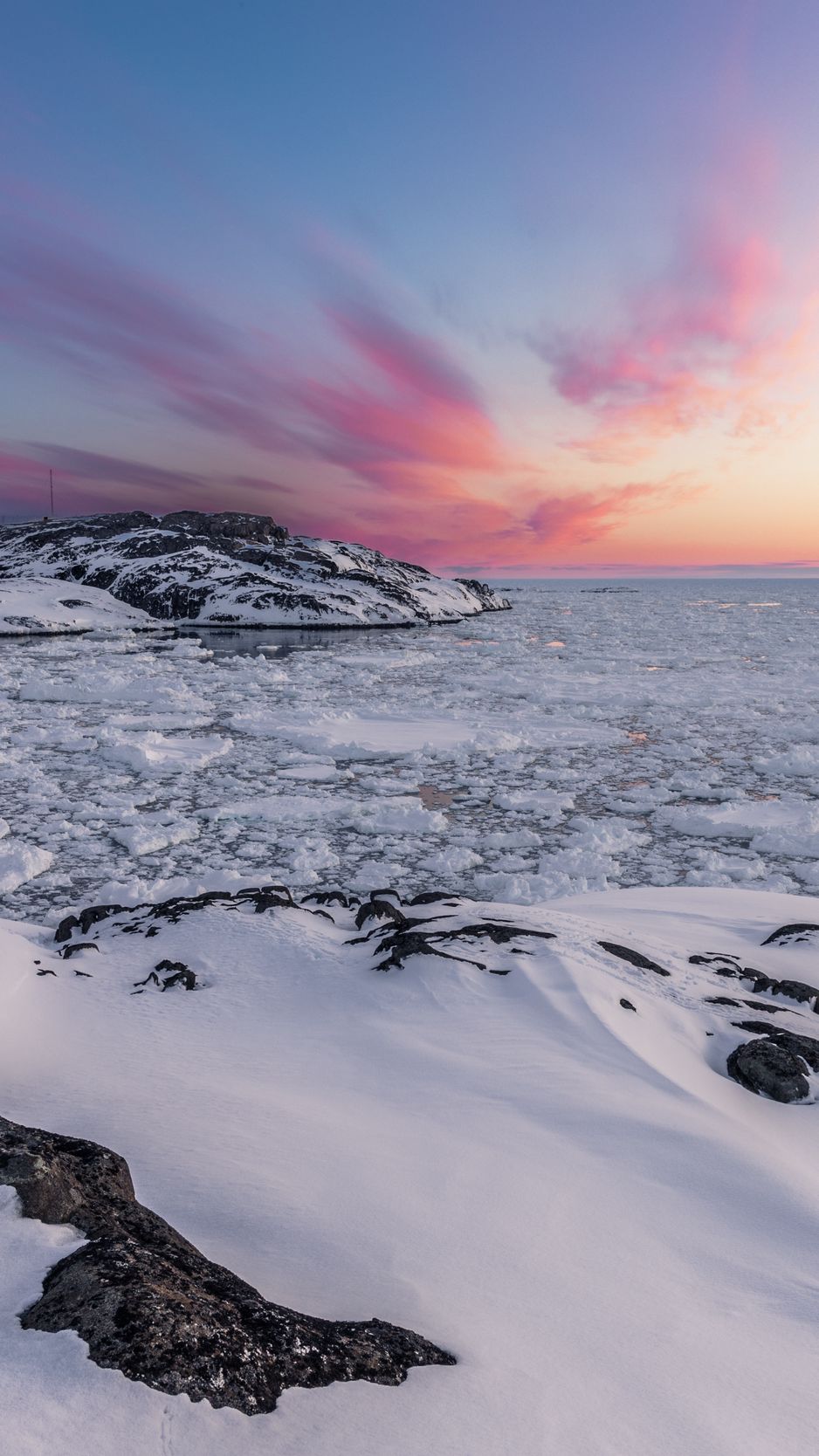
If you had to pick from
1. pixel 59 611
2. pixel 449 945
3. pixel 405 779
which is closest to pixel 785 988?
pixel 449 945

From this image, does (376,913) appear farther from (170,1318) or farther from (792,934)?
(170,1318)

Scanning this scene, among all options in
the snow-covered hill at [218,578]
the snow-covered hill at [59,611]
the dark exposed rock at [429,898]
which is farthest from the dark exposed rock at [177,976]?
the snow-covered hill at [218,578]

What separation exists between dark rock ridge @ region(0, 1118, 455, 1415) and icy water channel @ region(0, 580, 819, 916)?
4.15 m

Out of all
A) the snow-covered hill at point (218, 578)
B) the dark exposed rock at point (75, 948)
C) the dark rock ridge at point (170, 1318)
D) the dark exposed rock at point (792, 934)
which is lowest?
the dark exposed rock at point (75, 948)

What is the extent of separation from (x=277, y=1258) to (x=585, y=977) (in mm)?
2015

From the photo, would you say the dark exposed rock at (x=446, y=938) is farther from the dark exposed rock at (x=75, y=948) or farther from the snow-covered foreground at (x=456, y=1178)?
the dark exposed rock at (x=75, y=948)

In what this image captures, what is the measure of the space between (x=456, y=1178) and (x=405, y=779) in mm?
7290

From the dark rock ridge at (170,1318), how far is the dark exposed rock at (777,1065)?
1.81 m

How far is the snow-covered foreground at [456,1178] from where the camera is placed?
1382 millimetres

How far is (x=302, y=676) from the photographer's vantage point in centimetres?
1900

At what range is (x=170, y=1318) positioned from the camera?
1.37m

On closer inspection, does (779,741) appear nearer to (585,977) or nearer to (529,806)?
(529,806)

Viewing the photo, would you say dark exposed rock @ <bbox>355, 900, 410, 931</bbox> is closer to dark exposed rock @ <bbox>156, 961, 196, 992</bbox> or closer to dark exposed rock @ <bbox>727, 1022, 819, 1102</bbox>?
dark exposed rock @ <bbox>156, 961, 196, 992</bbox>

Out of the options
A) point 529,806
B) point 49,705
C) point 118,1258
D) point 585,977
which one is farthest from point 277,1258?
point 49,705
